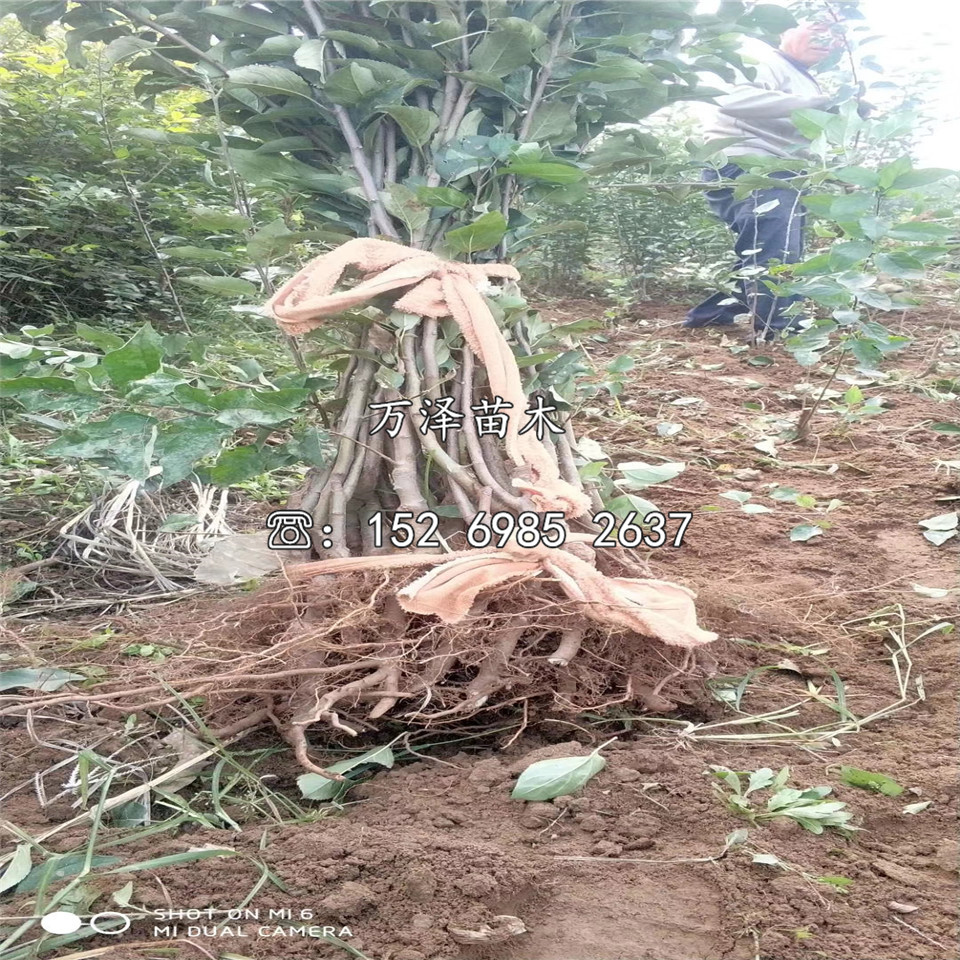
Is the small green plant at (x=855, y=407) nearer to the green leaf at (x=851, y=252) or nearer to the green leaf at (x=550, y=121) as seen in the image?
the green leaf at (x=851, y=252)

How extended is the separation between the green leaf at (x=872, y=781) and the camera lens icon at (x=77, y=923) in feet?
1.79

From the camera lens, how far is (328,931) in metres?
0.47

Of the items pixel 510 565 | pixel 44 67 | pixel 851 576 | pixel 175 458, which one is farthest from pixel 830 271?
pixel 44 67

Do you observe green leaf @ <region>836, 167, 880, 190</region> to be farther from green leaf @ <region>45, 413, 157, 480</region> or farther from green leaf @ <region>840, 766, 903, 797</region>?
green leaf @ <region>45, 413, 157, 480</region>

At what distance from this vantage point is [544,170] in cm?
86

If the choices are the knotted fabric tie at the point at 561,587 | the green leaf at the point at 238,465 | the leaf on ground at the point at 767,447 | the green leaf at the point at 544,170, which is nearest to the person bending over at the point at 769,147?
the leaf on ground at the point at 767,447

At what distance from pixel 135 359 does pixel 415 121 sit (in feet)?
1.38

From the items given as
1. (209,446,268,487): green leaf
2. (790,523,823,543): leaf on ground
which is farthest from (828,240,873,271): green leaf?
(209,446,268,487): green leaf

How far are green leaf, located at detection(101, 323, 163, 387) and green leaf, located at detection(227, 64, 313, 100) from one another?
0.33 m

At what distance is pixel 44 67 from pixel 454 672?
248 cm

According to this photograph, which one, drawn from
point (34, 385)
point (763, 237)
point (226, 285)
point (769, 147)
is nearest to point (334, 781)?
point (34, 385)

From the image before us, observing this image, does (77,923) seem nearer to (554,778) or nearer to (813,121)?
(554,778)

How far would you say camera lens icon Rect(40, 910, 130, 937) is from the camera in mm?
452

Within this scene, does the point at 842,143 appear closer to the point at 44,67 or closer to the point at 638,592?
the point at 638,592
